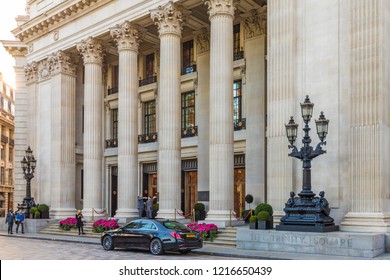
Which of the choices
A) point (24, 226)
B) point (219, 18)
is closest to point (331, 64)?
point (219, 18)

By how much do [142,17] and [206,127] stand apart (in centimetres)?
820

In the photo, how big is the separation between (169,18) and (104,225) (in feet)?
40.7

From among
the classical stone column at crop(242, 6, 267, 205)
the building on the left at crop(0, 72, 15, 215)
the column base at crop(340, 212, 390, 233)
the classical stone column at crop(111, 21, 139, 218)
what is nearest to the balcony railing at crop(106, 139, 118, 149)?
the classical stone column at crop(111, 21, 139, 218)

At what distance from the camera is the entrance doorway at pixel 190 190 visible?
35375 millimetres

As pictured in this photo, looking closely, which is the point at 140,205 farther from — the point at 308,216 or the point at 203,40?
the point at 308,216

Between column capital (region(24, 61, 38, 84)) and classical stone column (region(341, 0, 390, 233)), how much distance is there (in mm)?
27333

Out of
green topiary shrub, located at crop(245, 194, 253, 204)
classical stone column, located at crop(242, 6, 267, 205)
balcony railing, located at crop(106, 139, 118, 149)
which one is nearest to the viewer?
green topiary shrub, located at crop(245, 194, 253, 204)

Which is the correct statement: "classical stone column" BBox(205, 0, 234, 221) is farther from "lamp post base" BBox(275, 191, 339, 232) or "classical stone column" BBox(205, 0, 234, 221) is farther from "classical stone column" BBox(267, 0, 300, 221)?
"lamp post base" BBox(275, 191, 339, 232)

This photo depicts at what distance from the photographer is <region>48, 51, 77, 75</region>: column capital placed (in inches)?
1465

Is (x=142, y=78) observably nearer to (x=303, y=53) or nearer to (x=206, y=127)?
(x=206, y=127)

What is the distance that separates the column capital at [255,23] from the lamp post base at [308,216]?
1378 centimetres

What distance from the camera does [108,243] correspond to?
875 inches

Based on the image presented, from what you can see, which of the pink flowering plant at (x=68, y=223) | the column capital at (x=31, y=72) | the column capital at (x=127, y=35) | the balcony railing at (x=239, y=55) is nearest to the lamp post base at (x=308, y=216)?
the balcony railing at (x=239, y=55)

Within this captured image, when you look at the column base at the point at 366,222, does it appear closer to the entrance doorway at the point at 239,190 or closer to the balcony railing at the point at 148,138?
the entrance doorway at the point at 239,190
